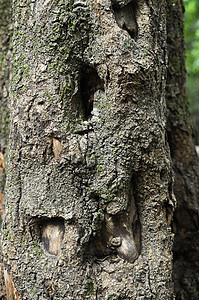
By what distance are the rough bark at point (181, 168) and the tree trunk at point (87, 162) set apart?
3.92 ft

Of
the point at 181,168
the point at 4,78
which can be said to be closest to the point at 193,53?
the point at 181,168

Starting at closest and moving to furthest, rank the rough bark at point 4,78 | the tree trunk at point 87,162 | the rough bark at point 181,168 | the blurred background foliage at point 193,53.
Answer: the tree trunk at point 87,162, the rough bark at point 4,78, the rough bark at point 181,168, the blurred background foliage at point 193,53

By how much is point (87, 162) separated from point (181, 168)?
1558 mm

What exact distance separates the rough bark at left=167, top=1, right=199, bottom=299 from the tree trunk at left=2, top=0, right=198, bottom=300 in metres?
1.19

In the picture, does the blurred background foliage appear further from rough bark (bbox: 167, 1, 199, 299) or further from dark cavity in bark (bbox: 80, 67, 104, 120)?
dark cavity in bark (bbox: 80, 67, 104, 120)

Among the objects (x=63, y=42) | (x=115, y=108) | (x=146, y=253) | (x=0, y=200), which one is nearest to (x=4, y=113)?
(x=0, y=200)

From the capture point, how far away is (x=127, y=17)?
1.93 meters

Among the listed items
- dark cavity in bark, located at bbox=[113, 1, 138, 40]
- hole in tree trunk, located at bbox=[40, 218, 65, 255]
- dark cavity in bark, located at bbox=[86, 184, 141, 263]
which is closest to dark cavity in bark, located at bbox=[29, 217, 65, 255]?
hole in tree trunk, located at bbox=[40, 218, 65, 255]

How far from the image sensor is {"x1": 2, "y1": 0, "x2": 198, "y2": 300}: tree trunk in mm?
1763

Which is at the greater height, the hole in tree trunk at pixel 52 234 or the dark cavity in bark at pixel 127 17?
the dark cavity in bark at pixel 127 17

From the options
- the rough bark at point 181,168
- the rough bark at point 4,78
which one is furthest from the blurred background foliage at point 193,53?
the rough bark at point 4,78

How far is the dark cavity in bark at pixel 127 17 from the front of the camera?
6.25ft

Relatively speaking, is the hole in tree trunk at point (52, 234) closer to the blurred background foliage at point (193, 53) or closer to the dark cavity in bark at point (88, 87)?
the dark cavity in bark at point (88, 87)

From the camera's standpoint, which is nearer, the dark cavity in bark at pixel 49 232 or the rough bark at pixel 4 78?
the dark cavity in bark at pixel 49 232
